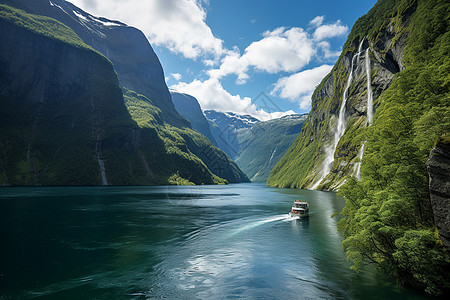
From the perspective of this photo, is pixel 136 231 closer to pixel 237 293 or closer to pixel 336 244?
pixel 237 293

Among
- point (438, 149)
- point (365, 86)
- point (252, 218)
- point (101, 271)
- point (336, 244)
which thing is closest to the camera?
point (438, 149)

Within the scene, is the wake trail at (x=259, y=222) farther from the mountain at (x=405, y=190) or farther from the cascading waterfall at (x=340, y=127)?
the cascading waterfall at (x=340, y=127)

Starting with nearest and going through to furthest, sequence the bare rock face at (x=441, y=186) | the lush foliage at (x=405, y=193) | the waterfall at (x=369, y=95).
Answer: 1. the bare rock face at (x=441, y=186)
2. the lush foliage at (x=405, y=193)
3. the waterfall at (x=369, y=95)

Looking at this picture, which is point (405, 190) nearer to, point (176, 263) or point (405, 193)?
point (405, 193)

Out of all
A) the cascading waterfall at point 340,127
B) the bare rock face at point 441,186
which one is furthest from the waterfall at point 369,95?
the bare rock face at point 441,186

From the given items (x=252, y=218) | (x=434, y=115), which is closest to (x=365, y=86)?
(x=252, y=218)
